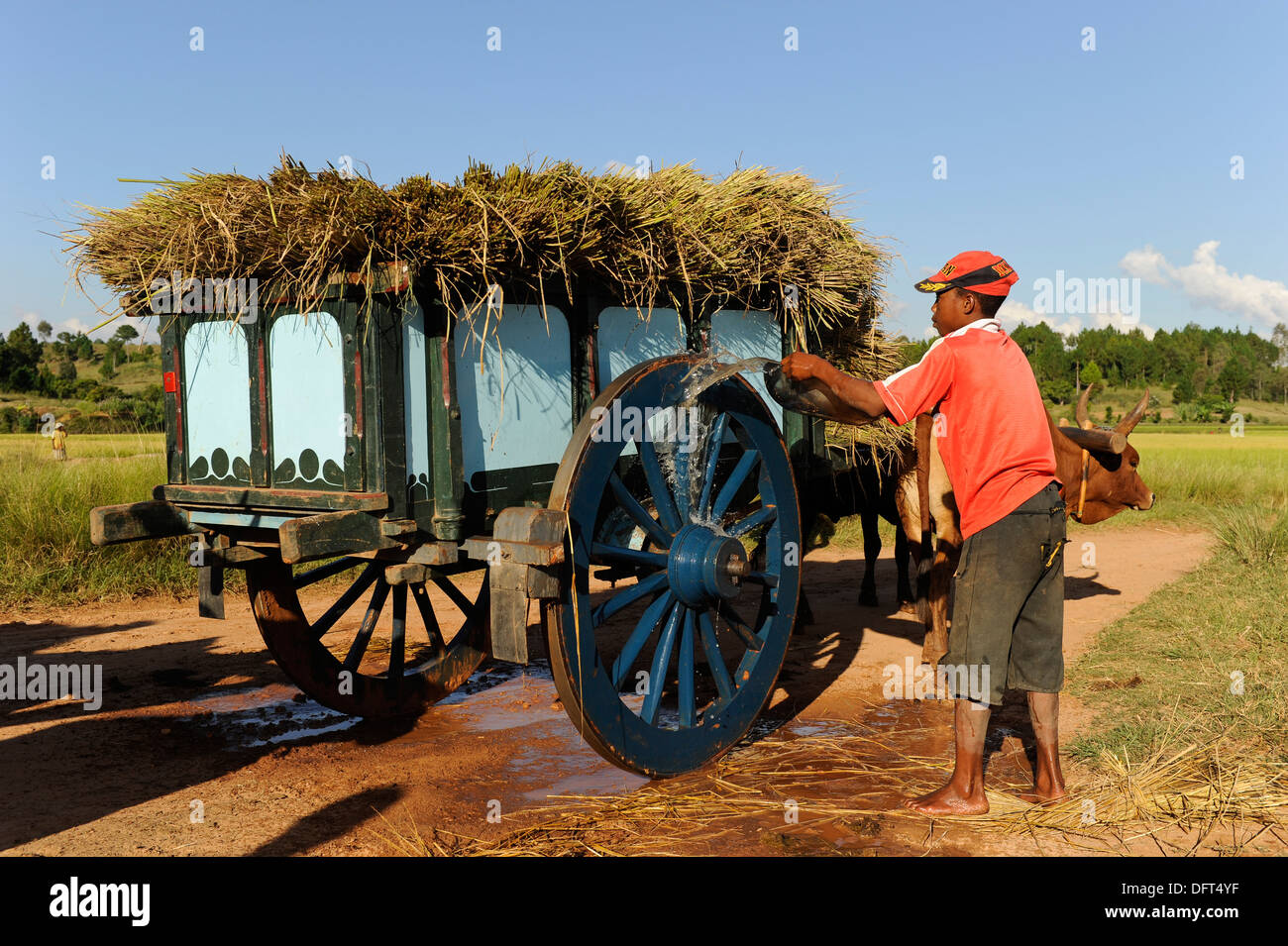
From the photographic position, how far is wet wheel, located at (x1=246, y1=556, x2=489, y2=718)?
4.41 m

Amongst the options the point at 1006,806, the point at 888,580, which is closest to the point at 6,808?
the point at 1006,806

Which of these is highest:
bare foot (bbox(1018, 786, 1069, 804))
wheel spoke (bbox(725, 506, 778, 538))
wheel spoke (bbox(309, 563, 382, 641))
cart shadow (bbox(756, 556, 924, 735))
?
wheel spoke (bbox(725, 506, 778, 538))

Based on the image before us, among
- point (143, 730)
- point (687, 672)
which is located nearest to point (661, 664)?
point (687, 672)

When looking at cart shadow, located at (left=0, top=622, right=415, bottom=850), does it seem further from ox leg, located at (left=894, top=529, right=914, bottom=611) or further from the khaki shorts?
ox leg, located at (left=894, top=529, right=914, bottom=611)

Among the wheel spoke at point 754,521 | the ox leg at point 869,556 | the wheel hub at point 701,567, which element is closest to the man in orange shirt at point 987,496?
the wheel hub at point 701,567

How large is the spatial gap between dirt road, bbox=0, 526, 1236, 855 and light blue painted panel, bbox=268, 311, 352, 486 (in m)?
1.30

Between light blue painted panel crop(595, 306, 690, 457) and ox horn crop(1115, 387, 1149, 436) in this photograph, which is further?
ox horn crop(1115, 387, 1149, 436)

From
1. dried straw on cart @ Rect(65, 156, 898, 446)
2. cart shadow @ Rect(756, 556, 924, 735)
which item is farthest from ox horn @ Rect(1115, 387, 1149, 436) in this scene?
dried straw on cart @ Rect(65, 156, 898, 446)

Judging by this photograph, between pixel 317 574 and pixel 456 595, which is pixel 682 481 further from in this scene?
pixel 317 574

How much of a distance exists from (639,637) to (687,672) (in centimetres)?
31

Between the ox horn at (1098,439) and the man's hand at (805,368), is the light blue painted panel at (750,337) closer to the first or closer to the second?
the man's hand at (805,368)

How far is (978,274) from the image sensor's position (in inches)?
137

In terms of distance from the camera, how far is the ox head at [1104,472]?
→ 6156 millimetres

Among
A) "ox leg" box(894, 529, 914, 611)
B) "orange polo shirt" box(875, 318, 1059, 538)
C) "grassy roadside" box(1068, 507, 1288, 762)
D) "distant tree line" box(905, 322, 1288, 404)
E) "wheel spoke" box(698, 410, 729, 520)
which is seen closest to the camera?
"orange polo shirt" box(875, 318, 1059, 538)
